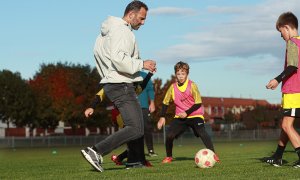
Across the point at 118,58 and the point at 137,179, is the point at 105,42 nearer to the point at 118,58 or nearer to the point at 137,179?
the point at 118,58

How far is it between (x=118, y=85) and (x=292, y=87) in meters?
2.47

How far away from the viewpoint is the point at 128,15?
8.19 m

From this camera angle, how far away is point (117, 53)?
775cm

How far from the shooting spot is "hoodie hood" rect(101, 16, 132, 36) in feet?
26.4

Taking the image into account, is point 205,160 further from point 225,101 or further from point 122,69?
point 225,101

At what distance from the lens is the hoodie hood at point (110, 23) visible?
8047 mm

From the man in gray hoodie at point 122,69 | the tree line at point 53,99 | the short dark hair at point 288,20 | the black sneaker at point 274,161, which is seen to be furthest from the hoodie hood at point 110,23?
the tree line at point 53,99

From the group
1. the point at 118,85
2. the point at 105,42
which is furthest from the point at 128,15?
the point at 118,85

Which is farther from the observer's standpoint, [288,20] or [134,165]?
[134,165]

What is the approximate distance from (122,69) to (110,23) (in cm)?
77

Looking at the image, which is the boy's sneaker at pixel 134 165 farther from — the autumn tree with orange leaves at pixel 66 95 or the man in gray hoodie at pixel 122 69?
the autumn tree with orange leaves at pixel 66 95

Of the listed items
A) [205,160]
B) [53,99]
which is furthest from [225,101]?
[205,160]

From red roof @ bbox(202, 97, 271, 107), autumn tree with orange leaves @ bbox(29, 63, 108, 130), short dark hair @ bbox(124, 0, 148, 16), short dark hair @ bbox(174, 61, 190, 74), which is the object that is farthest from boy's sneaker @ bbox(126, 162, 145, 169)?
red roof @ bbox(202, 97, 271, 107)

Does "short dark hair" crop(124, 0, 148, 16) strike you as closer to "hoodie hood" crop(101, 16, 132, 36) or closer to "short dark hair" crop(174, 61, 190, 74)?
"hoodie hood" crop(101, 16, 132, 36)
